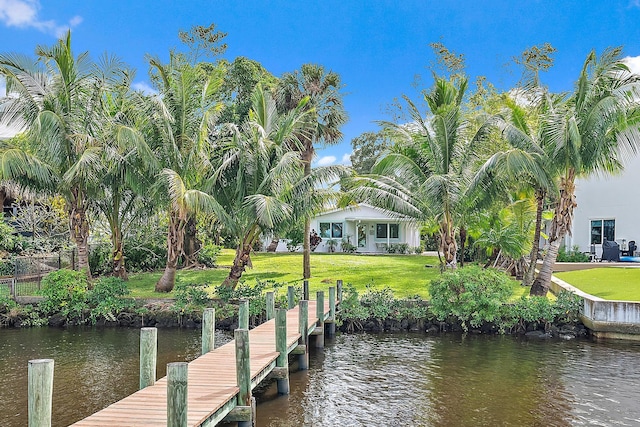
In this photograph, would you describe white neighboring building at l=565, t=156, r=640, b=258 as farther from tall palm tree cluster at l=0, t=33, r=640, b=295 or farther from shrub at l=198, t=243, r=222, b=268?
shrub at l=198, t=243, r=222, b=268

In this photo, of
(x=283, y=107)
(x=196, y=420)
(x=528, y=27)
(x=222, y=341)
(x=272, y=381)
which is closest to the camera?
(x=196, y=420)

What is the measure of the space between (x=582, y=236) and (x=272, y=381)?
22987mm

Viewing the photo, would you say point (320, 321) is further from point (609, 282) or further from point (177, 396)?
point (609, 282)

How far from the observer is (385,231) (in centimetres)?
3694

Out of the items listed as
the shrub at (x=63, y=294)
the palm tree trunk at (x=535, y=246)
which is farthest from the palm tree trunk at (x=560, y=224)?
the shrub at (x=63, y=294)

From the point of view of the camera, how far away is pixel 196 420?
6512 millimetres

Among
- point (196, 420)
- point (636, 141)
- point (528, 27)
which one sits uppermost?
point (528, 27)

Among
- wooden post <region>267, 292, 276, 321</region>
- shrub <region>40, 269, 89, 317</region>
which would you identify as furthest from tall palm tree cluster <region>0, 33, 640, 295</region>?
wooden post <region>267, 292, 276, 321</region>

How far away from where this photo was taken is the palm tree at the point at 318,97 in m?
23.7

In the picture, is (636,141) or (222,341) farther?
(636,141)

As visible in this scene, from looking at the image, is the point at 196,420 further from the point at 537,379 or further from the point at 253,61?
the point at 253,61

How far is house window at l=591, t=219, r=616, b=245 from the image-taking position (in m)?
26.1

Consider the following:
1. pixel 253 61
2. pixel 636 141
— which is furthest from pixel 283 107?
pixel 636 141

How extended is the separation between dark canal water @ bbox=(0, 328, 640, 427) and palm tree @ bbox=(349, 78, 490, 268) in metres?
4.56
